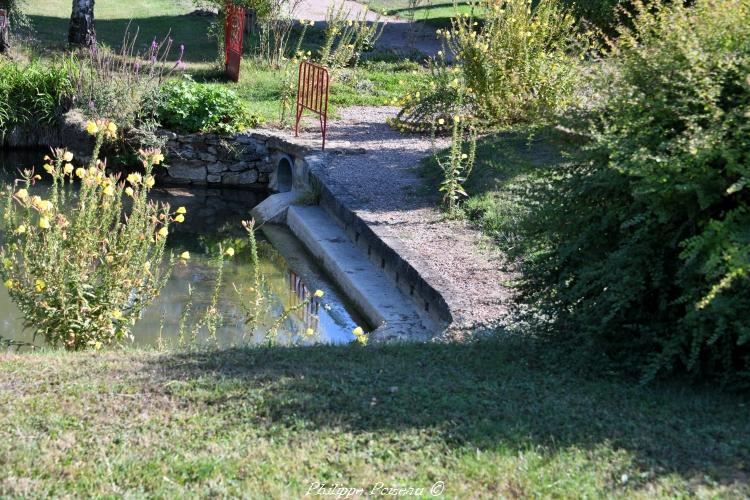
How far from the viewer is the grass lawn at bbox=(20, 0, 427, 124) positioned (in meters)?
16.6

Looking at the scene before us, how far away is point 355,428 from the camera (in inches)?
171


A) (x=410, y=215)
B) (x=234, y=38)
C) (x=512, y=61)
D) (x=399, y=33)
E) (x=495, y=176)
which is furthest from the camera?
(x=399, y=33)

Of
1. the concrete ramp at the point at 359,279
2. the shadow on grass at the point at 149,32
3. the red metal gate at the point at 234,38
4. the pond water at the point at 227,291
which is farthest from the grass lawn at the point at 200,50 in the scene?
the concrete ramp at the point at 359,279

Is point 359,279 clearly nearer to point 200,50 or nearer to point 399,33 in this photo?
point 200,50

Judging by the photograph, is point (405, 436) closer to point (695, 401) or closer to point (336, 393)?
point (336, 393)

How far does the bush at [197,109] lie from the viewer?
46.1 ft

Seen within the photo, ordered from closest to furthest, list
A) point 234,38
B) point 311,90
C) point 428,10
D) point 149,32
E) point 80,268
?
1. point 80,268
2. point 311,90
3. point 234,38
4. point 149,32
5. point 428,10

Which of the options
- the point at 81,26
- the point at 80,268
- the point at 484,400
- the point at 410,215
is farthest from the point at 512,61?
the point at 81,26

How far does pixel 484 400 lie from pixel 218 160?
399 inches

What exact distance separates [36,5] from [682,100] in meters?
25.2

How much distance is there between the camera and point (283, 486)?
150 inches

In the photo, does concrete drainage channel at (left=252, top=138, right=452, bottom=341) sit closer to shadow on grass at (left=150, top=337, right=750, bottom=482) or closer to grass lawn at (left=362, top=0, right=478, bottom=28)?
shadow on grass at (left=150, top=337, right=750, bottom=482)

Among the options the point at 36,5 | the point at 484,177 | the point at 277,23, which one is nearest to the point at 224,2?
the point at 277,23

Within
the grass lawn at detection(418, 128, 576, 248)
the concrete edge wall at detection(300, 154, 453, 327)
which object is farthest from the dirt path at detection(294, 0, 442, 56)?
the grass lawn at detection(418, 128, 576, 248)
